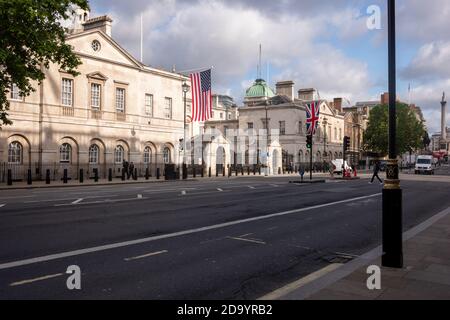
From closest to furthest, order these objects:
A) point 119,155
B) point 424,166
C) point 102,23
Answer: point 119,155, point 102,23, point 424,166

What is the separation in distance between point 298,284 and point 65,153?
3265 cm

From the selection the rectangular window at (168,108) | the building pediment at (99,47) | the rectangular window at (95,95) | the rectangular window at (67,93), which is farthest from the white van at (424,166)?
the rectangular window at (67,93)

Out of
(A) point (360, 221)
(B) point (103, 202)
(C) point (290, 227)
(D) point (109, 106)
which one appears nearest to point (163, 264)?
(C) point (290, 227)

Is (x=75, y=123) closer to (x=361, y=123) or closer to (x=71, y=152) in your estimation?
(x=71, y=152)

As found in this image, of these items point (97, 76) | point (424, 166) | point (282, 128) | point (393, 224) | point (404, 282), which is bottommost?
point (404, 282)

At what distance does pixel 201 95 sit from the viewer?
1390 inches

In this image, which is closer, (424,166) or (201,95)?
(201,95)

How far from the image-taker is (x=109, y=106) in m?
39.1

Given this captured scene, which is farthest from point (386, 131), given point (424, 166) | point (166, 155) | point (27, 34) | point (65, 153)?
point (27, 34)

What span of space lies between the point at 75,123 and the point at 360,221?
28.8m

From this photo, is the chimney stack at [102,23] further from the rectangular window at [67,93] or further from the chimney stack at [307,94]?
the chimney stack at [307,94]

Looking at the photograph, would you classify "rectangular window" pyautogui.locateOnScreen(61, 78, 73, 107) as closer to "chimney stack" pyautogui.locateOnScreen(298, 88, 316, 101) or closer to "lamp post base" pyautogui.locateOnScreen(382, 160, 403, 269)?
"lamp post base" pyautogui.locateOnScreen(382, 160, 403, 269)

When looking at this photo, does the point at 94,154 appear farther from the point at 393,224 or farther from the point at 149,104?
the point at 393,224

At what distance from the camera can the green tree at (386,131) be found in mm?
90094
